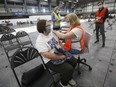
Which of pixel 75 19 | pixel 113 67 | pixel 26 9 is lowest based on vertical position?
pixel 113 67

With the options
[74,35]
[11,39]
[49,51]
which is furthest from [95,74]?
[11,39]

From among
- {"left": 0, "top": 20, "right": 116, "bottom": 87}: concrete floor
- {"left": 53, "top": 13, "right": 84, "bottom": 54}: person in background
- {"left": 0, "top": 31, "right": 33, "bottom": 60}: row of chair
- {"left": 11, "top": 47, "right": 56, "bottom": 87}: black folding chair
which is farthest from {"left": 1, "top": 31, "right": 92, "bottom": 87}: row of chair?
{"left": 0, "top": 31, "right": 33, "bottom": 60}: row of chair

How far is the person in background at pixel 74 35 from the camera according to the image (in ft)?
5.19

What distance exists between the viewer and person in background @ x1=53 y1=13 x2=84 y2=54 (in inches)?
62.3

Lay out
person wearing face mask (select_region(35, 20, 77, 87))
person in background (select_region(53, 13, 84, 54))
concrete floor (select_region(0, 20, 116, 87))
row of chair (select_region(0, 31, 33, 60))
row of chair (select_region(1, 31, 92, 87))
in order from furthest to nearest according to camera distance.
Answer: row of chair (select_region(0, 31, 33, 60)), concrete floor (select_region(0, 20, 116, 87)), person in background (select_region(53, 13, 84, 54)), person wearing face mask (select_region(35, 20, 77, 87)), row of chair (select_region(1, 31, 92, 87))

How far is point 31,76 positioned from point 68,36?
80 centimetres

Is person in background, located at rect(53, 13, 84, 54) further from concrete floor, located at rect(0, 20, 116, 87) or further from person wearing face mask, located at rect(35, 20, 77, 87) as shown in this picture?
concrete floor, located at rect(0, 20, 116, 87)

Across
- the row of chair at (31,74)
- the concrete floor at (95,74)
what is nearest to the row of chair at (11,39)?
the concrete floor at (95,74)

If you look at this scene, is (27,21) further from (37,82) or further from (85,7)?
(85,7)

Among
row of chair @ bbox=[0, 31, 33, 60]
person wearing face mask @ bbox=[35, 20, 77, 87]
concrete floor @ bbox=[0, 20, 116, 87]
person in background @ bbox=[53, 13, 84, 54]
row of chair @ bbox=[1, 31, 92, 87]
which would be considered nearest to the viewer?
row of chair @ bbox=[1, 31, 92, 87]

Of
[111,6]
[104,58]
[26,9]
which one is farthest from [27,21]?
[111,6]

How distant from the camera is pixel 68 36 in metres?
1.57

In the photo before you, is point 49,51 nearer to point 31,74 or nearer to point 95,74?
point 31,74

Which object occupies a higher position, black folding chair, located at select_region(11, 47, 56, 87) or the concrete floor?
black folding chair, located at select_region(11, 47, 56, 87)
